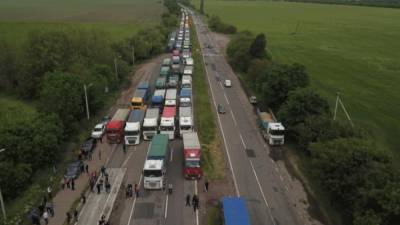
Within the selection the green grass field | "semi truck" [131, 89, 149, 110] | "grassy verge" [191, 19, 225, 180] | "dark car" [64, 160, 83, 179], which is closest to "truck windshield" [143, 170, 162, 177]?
"grassy verge" [191, 19, 225, 180]

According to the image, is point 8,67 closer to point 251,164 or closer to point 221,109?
point 221,109

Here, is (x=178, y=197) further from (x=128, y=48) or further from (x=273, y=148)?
(x=128, y=48)

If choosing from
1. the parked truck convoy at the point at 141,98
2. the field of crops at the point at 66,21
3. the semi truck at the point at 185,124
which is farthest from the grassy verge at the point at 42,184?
the field of crops at the point at 66,21

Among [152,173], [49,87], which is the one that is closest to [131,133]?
[152,173]

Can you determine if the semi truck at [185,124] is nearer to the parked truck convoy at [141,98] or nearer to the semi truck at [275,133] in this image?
the parked truck convoy at [141,98]

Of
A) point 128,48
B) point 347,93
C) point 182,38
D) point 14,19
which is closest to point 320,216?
point 347,93

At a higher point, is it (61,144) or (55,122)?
(55,122)
